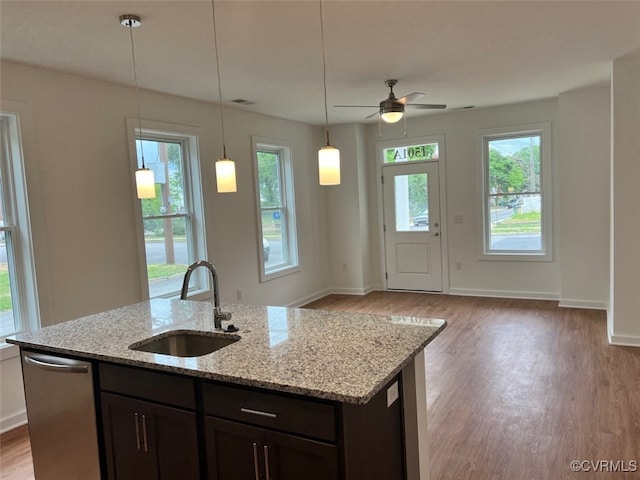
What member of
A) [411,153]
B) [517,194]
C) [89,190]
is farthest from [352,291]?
[89,190]

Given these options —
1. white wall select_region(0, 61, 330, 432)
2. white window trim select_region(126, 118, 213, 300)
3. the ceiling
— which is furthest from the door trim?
white window trim select_region(126, 118, 213, 300)

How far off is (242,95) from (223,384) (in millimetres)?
3528

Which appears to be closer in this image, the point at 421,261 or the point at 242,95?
the point at 242,95

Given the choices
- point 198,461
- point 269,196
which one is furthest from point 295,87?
point 198,461

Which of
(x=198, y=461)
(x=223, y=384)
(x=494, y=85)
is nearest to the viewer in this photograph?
(x=223, y=384)

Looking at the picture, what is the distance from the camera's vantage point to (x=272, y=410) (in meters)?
1.63

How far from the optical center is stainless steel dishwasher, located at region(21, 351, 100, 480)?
2113 millimetres

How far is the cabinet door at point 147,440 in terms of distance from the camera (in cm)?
187

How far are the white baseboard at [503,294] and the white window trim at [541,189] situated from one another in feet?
1.45

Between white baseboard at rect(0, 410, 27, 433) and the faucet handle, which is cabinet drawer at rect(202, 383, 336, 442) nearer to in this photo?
the faucet handle

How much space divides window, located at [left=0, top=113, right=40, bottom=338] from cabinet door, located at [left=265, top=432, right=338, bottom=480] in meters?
2.55

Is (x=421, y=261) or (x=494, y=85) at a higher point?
(x=494, y=85)

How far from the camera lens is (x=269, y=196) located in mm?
6070

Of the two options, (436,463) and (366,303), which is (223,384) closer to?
(436,463)
